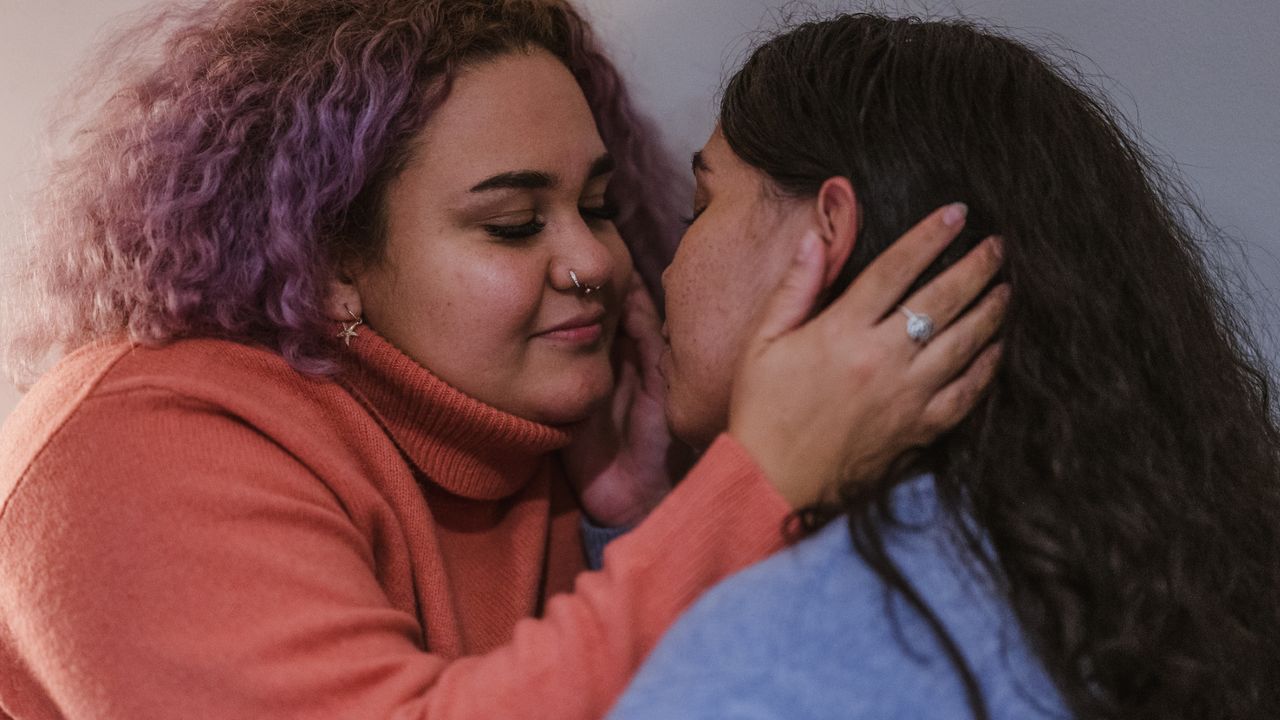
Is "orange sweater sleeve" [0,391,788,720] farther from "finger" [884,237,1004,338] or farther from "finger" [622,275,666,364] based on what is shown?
"finger" [622,275,666,364]

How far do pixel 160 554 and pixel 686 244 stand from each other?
60 cm

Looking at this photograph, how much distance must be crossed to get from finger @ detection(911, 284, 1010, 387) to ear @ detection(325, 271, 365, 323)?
0.66 m

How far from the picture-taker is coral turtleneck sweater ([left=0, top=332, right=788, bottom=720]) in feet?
2.95

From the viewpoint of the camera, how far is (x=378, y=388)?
4.10 ft

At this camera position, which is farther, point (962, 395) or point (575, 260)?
point (575, 260)

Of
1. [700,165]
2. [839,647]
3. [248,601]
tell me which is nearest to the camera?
[839,647]

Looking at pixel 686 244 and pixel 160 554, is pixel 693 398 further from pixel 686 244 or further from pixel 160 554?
pixel 160 554

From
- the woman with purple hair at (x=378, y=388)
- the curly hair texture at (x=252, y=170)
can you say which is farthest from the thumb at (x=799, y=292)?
the curly hair texture at (x=252, y=170)

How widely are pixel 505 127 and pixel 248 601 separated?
58 centimetres

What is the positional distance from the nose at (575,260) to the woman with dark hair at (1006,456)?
146mm

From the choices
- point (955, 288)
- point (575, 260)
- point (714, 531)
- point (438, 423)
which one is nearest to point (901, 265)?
point (955, 288)

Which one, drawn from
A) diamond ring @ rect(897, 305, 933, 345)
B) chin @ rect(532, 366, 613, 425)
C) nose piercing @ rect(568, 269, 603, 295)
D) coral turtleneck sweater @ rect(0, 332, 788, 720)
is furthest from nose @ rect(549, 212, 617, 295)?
diamond ring @ rect(897, 305, 933, 345)

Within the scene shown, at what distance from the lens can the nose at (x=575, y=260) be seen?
4.07 feet

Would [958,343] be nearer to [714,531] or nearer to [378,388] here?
[714,531]
